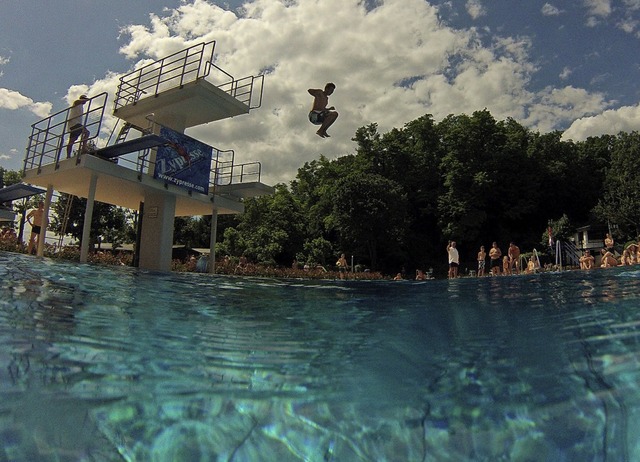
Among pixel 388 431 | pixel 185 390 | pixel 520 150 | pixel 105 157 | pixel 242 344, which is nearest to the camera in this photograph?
pixel 388 431

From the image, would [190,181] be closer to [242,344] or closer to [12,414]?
[242,344]

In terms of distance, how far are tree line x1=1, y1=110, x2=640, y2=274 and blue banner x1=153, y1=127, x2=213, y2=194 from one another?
1575cm

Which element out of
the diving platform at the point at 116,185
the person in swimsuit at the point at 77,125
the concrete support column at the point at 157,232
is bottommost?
the concrete support column at the point at 157,232

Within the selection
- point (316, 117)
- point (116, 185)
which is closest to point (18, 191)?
point (116, 185)

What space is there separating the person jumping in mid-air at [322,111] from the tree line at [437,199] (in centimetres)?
2237

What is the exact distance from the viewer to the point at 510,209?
136ft

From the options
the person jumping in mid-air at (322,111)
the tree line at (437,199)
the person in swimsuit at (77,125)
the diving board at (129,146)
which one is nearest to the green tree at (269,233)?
the tree line at (437,199)

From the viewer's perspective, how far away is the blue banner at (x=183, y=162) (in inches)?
581

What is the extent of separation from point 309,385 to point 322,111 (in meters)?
7.96

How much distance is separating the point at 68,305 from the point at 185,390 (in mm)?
3099

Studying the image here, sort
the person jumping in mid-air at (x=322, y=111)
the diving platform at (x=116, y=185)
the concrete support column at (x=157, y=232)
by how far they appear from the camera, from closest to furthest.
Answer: the person jumping in mid-air at (x=322, y=111) < the diving platform at (x=116, y=185) < the concrete support column at (x=157, y=232)

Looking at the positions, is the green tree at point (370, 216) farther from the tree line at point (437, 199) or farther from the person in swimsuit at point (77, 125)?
the person in swimsuit at point (77, 125)

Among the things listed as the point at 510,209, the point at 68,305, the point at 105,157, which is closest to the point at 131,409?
the point at 68,305

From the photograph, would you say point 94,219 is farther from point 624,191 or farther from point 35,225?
point 624,191
